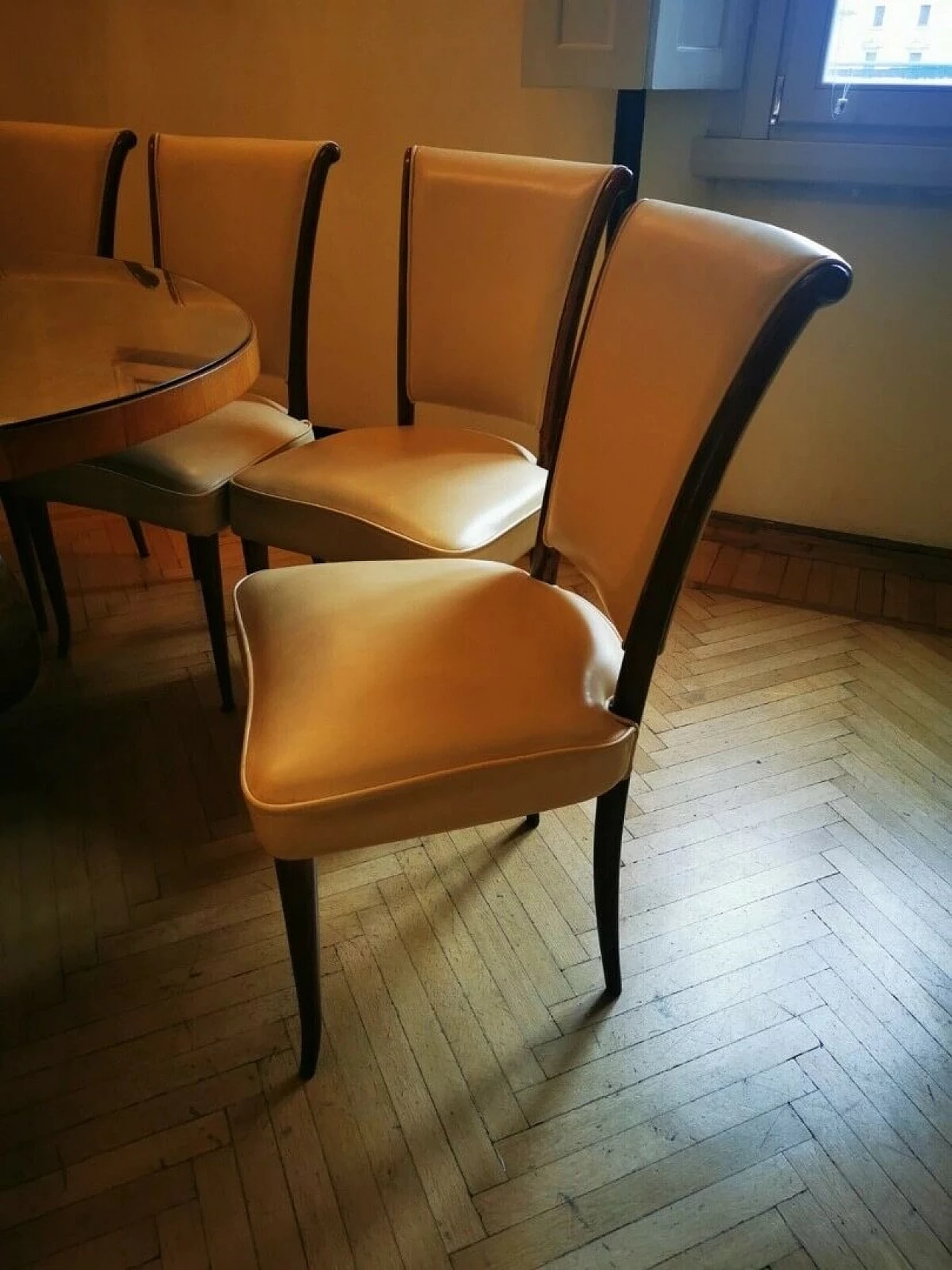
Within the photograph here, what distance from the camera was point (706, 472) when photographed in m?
0.88

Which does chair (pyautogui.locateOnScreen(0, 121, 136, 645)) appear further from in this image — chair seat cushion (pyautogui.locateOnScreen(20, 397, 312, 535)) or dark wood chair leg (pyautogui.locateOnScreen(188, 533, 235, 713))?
dark wood chair leg (pyautogui.locateOnScreen(188, 533, 235, 713))

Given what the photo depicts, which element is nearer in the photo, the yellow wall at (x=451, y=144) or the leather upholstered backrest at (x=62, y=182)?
the leather upholstered backrest at (x=62, y=182)

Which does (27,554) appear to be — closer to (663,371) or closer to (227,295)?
(227,295)

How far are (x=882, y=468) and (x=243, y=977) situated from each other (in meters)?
1.80

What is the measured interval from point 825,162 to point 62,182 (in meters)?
1.54

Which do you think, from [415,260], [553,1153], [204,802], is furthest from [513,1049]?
[415,260]

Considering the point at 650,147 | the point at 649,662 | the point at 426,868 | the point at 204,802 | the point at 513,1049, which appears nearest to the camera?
the point at 649,662

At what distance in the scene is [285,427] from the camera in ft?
5.62

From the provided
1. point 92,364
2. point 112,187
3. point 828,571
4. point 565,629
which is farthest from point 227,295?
point 828,571

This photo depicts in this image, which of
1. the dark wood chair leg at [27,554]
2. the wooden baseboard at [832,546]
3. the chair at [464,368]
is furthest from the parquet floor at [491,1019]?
the wooden baseboard at [832,546]

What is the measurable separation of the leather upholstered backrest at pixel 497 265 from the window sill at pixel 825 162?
2.24 ft

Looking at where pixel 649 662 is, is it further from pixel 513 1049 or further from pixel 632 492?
pixel 513 1049

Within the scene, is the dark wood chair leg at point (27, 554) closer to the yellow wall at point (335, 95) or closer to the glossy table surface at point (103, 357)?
the glossy table surface at point (103, 357)

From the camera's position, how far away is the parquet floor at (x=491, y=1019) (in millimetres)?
1001
